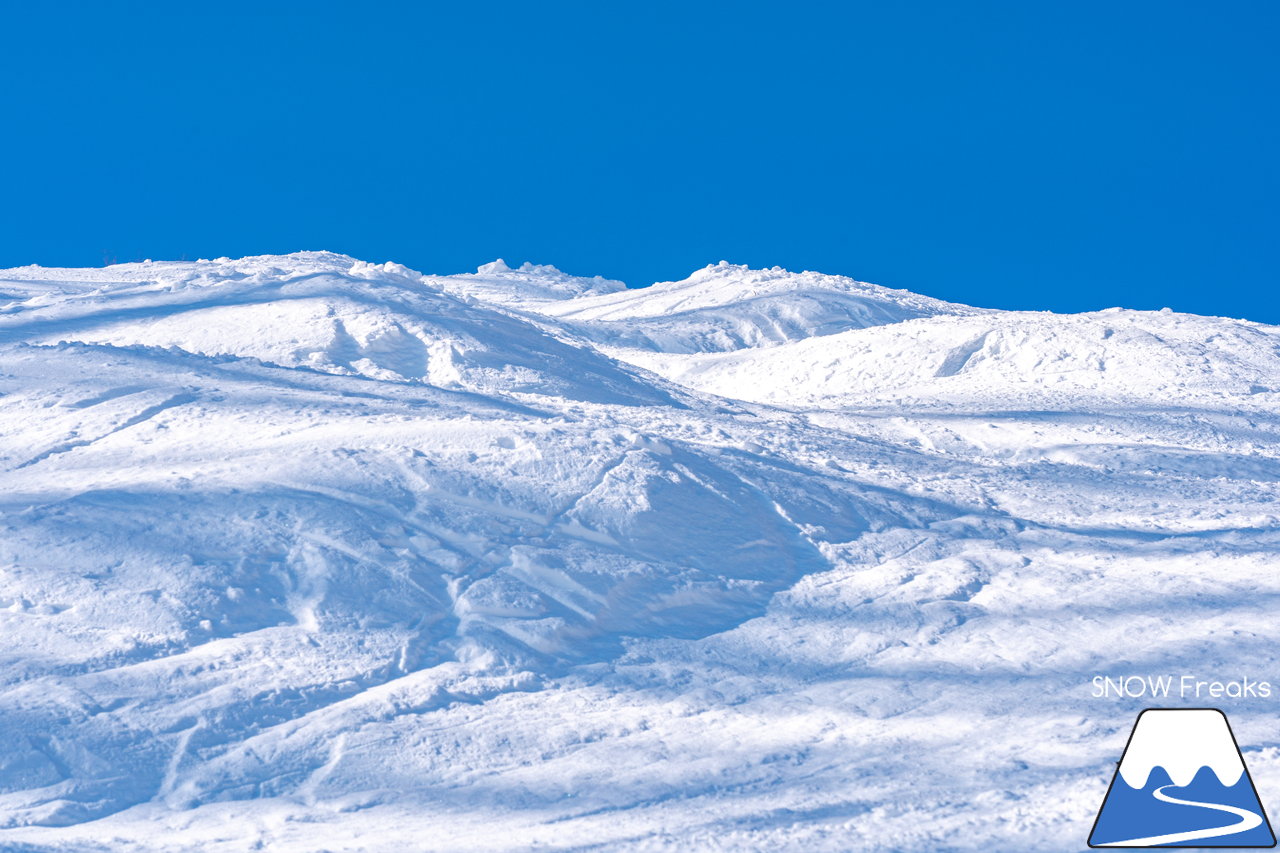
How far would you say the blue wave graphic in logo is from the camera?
8492 mm

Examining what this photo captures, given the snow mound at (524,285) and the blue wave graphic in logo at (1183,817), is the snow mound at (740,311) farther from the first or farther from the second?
the blue wave graphic in logo at (1183,817)

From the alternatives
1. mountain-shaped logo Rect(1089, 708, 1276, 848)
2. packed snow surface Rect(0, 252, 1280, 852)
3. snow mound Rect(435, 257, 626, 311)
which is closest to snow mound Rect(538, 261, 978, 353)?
snow mound Rect(435, 257, 626, 311)

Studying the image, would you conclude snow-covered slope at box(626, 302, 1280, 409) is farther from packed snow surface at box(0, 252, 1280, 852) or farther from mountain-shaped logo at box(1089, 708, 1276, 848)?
mountain-shaped logo at box(1089, 708, 1276, 848)

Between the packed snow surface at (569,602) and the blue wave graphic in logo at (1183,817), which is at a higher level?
the packed snow surface at (569,602)

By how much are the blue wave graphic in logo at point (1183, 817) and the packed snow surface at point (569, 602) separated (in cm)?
32

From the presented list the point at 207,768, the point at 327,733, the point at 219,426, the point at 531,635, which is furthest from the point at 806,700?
the point at 219,426

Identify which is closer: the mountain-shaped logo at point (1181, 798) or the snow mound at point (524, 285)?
the mountain-shaped logo at point (1181, 798)

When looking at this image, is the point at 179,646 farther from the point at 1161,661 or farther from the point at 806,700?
the point at 1161,661

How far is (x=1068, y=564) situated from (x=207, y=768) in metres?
8.12

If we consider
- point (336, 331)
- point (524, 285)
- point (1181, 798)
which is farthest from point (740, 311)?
point (1181, 798)

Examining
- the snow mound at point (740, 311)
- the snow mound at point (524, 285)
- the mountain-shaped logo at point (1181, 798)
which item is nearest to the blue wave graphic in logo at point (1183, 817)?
the mountain-shaped logo at point (1181, 798)

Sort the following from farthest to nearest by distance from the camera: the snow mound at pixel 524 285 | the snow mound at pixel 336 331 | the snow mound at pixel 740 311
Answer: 1. the snow mound at pixel 524 285
2. the snow mound at pixel 740 311
3. the snow mound at pixel 336 331

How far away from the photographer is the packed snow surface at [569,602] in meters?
9.92

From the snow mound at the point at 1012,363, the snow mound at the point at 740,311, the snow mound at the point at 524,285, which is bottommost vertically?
the snow mound at the point at 1012,363
